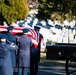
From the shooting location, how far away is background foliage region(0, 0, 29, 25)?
2277 cm

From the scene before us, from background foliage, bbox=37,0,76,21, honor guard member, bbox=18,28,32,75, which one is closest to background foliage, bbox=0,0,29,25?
background foliage, bbox=37,0,76,21

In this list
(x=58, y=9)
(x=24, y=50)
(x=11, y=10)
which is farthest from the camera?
(x=58, y=9)

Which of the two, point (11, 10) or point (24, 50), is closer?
point (24, 50)

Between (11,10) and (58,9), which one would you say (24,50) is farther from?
(58,9)

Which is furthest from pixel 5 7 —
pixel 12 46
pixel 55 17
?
pixel 12 46

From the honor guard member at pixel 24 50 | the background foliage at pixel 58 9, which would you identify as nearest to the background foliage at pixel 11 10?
the background foliage at pixel 58 9

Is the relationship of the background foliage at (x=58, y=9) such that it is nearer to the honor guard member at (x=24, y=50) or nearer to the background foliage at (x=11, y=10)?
the background foliage at (x=11, y=10)

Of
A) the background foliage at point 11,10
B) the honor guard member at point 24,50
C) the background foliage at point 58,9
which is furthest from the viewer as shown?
the background foliage at point 58,9

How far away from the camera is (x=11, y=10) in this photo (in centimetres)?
2295

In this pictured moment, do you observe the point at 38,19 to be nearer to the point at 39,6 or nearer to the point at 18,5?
the point at 39,6

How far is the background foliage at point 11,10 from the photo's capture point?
2277 cm

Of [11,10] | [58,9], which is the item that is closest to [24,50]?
[11,10]

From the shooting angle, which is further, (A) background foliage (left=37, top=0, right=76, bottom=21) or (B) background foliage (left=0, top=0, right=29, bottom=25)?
(A) background foliage (left=37, top=0, right=76, bottom=21)

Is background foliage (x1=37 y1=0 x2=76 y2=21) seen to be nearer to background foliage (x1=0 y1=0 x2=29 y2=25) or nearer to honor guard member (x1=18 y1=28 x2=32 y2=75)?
background foliage (x1=0 y1=0 x2=29 y2=25)
